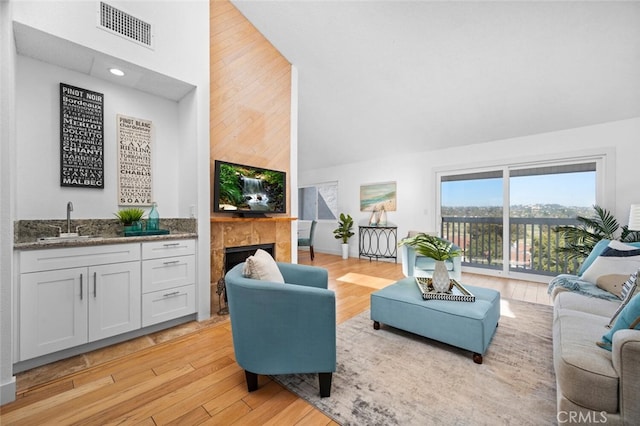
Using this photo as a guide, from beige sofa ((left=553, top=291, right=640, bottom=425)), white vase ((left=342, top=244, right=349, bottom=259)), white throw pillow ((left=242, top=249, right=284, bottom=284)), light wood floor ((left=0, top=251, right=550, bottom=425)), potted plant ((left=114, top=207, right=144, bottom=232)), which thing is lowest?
light wood floor ((left=0, top=251, right=550, bottom=425))

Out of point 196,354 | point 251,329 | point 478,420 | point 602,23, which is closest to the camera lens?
point 478,420

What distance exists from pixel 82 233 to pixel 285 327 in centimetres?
217

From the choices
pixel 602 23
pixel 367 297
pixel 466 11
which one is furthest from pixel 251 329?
pixel 602 23

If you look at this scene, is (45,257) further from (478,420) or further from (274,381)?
(478,420)

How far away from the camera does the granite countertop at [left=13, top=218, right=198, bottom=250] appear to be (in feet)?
5.97

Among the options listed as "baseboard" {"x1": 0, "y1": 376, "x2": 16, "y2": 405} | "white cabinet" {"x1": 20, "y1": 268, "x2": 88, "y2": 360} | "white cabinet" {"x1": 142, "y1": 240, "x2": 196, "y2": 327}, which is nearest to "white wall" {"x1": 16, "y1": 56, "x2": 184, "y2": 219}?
"white cabinet" {"x1": 142, "y1": 240, "x2": 196, "y2": 327}

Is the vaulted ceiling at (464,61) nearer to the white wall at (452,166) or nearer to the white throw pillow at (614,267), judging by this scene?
the white wall at (452,166)

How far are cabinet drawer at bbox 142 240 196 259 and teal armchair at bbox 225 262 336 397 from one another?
1262 mm

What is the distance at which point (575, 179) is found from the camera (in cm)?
377

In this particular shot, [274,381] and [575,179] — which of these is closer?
[274,381]

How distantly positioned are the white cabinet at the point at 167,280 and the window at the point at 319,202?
4632mm

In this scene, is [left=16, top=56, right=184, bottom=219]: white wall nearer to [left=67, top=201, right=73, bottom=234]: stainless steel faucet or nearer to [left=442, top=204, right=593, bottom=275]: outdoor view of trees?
[left=67, top=201, right=73, bottom=234]: stainless steel faucet

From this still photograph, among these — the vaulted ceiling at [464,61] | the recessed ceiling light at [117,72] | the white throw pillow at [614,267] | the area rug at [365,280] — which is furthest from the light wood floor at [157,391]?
the vaulted ceiling at [464,61]

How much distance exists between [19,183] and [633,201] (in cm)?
660
